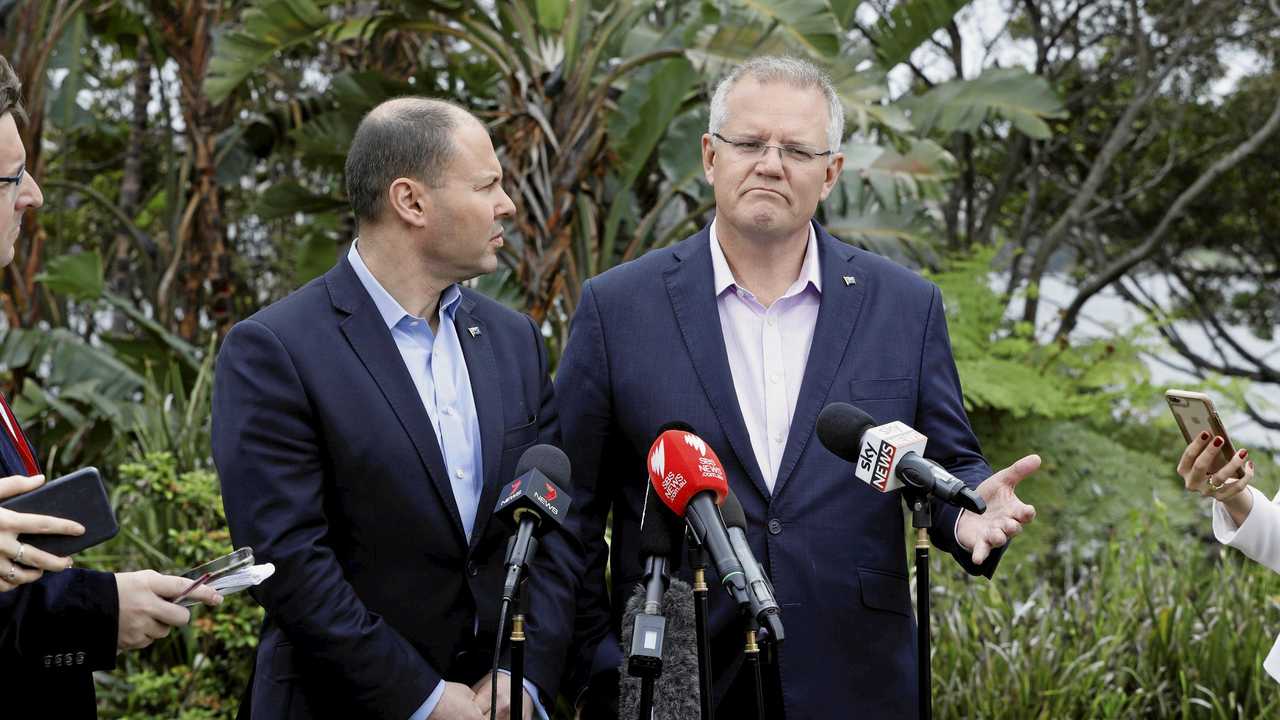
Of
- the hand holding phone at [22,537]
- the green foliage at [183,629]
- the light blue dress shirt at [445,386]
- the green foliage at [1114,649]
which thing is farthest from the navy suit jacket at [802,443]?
the green foliage at [183,629]

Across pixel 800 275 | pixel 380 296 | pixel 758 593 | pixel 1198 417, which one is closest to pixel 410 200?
pixel 380 296

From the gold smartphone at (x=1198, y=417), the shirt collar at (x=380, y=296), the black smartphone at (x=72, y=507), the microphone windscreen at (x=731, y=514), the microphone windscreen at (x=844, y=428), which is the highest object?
the shirt collar at (x=380, y=296)

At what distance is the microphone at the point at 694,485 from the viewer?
211cm

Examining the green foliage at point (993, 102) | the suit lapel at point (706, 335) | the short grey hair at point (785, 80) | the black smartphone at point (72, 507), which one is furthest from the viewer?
the green foliage at point (993, 102)

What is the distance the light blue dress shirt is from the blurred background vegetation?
2422 millimetres

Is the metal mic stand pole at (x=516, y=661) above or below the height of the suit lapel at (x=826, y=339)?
below

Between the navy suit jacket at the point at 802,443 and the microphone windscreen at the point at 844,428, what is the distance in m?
0.50

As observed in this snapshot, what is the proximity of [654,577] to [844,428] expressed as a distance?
504mm

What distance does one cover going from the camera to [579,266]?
7.31m

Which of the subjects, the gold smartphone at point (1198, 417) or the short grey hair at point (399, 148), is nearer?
the gold smartphone at point (1198, 417)

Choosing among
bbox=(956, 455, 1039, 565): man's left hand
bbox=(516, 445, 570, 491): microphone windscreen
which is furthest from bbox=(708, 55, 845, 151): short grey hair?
bbox=(516, 445, 570, 491): microphone windscreen

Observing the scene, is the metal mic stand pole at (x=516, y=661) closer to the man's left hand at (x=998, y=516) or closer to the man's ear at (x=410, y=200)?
the man's left hand at (x=998, y=516)

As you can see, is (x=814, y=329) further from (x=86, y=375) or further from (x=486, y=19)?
(x=86, y=375)

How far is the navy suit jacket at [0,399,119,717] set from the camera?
7.81ft
